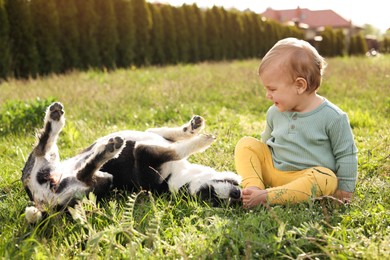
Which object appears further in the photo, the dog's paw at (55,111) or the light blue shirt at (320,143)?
the dog's paw at (55,111)

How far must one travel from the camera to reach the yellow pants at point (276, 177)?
2.71 metres

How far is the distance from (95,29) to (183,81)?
24.9 ft

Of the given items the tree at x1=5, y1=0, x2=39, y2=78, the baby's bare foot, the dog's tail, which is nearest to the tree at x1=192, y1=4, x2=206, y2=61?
the tree at x1=5, y1=0, x2=39, y2=78

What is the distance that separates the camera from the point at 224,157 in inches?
154

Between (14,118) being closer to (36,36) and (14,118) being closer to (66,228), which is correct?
(66,228)

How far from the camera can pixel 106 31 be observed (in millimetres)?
15977

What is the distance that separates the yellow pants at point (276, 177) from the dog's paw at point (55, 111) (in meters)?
1.25

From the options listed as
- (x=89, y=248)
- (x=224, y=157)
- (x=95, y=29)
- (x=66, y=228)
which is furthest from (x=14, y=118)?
(x=95, y=29)

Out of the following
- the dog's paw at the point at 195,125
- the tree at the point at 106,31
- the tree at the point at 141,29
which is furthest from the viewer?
the tree at the point at 141,29

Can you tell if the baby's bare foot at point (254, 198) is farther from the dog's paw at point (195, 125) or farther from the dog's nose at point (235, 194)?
the dog's paw at point (195, 125)

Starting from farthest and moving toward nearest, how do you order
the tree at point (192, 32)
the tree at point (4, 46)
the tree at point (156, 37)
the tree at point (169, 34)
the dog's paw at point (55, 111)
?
the tree at point (192, 32), the tree at point (169, 34), the tree at point (156, 37), the tree at point (4, 46), the dog's paw at point (55, 111)

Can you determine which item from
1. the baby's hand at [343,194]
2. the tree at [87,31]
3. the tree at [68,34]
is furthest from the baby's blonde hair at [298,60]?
the tree at [87,31]

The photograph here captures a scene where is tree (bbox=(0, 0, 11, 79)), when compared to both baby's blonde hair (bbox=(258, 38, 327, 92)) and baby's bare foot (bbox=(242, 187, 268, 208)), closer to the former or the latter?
baby's blonde hair (bbox=(258, 38, 327, 92))

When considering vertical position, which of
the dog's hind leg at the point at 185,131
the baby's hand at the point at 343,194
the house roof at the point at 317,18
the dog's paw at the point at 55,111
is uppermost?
the dog's paw at the point at 55,111
